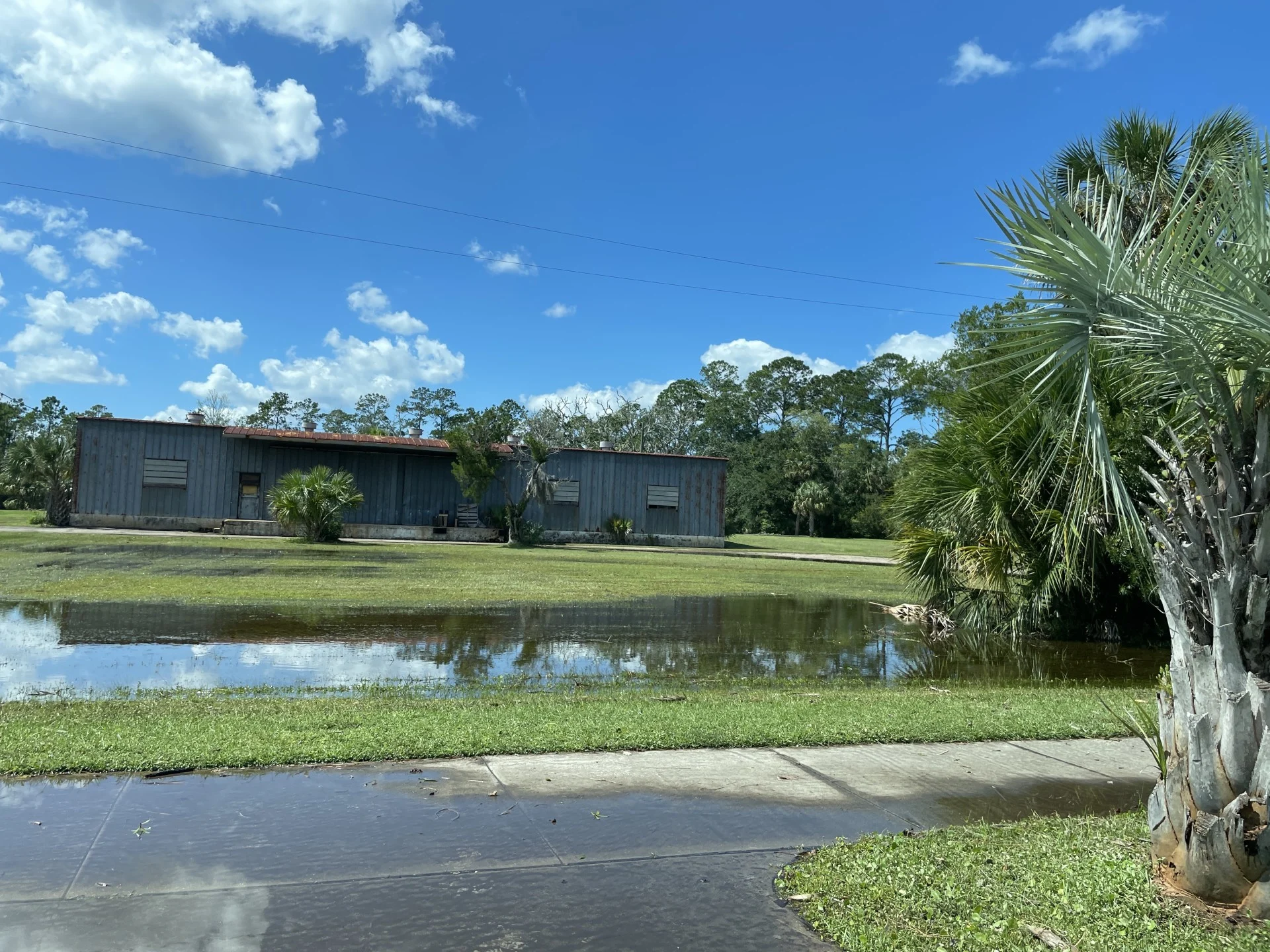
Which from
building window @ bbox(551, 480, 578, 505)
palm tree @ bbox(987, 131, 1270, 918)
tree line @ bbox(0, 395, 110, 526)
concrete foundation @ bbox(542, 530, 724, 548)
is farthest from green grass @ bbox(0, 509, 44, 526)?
palm tree @ bbox(987, 131, 1270, 918)

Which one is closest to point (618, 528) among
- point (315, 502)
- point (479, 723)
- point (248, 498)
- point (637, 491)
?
point (637, 491)

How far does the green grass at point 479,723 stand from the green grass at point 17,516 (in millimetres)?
32859

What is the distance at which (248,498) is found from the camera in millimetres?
36656

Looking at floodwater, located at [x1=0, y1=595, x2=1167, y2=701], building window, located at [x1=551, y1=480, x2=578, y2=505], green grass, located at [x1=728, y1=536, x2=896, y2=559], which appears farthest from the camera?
green grass, located at [x1=728, y1=536, x2=896, y2=559]

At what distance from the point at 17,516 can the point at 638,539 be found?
90.0 ft

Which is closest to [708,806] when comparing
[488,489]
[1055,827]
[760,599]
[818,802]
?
[818,802]

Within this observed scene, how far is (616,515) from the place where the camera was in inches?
1620

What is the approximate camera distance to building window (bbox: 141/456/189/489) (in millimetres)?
35719

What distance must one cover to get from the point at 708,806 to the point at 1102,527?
938cm

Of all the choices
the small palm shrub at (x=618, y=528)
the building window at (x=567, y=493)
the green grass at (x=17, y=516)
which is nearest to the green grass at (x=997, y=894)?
the building window at (x=567, y=493)

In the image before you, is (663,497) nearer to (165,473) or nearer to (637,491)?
(637,491)

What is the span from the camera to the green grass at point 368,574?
53.8ft

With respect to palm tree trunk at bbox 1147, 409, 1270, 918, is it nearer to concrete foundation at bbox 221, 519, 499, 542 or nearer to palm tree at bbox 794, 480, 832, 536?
concrete foundation at bbox 221, 519, 499, 542

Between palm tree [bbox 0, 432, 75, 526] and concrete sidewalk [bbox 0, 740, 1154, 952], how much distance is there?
34223mm
